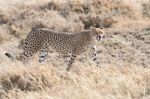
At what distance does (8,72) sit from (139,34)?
5.65 meters

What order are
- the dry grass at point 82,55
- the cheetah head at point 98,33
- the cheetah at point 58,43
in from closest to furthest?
the dry grass at point 82,55 → the cheetah head at point 98,33 → the cheetah at point 58,43

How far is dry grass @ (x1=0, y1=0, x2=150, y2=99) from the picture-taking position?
747 centimetres

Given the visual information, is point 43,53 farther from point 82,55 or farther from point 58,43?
point 82,55

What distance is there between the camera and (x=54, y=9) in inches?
691

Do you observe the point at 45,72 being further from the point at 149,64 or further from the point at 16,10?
the point at 16,10

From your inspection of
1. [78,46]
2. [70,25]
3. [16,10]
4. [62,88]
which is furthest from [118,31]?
[62,88]

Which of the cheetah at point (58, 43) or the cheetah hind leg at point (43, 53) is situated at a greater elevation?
the cheetah at point (58, 43)

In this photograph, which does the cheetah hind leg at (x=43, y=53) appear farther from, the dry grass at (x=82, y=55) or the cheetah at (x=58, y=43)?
the dry grass at (x=82, y=55)

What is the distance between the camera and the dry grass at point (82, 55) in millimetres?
7469

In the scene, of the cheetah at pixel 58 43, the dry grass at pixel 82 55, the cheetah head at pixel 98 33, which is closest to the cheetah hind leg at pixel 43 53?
the cheetah at pixel 58 43

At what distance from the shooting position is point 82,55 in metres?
12.5

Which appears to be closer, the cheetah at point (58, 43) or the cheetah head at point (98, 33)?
the cheetah head at point (98, 33)

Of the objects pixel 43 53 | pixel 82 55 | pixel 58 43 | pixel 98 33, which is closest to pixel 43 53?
pixel 43 53

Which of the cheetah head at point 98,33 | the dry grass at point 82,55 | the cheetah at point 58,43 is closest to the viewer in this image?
the dry grass at point 82,55
